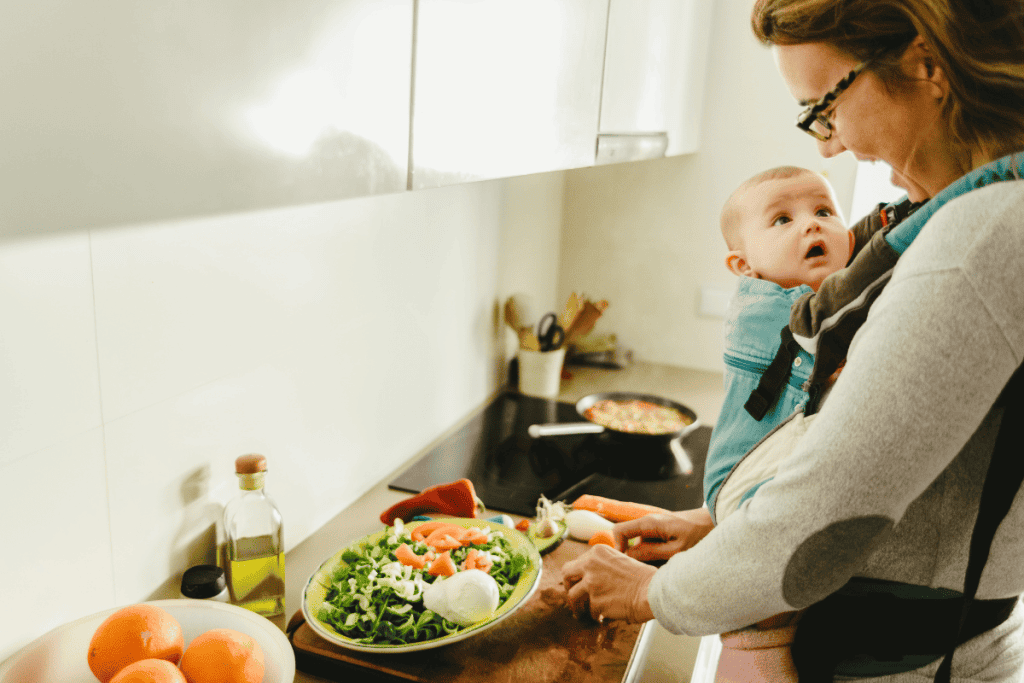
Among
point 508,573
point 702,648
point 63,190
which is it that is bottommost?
point 702,648

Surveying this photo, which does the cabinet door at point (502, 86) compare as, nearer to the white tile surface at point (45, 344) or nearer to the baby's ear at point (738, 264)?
the baby's ear at point (738, 264)

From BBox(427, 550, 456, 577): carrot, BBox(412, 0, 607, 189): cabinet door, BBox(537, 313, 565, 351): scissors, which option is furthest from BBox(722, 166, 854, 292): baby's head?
BBox(537, 313, 565, 351): scissors

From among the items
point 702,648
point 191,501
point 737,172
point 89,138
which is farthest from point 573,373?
point 89,138

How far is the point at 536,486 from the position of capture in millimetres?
1610

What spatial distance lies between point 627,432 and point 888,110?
1.04 m

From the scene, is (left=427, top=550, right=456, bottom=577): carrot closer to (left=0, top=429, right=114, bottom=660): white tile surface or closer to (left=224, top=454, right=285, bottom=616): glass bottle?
(left=224, top=454, right=285, bottom=616): glass bottle

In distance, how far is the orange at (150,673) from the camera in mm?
768

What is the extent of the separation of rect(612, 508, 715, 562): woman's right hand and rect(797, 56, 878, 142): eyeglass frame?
67cm

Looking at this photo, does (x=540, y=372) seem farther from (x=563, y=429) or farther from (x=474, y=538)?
(x=474, y=538)

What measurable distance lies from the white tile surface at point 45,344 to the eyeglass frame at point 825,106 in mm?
810

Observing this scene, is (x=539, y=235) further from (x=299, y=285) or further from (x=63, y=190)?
(x=63, y=190)

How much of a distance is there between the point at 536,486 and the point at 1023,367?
105 centimetres

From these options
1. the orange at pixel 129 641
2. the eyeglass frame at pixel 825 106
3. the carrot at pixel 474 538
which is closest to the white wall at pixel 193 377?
the orange at pixel 129 641

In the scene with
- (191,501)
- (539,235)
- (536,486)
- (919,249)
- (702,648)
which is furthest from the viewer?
(539,235)
